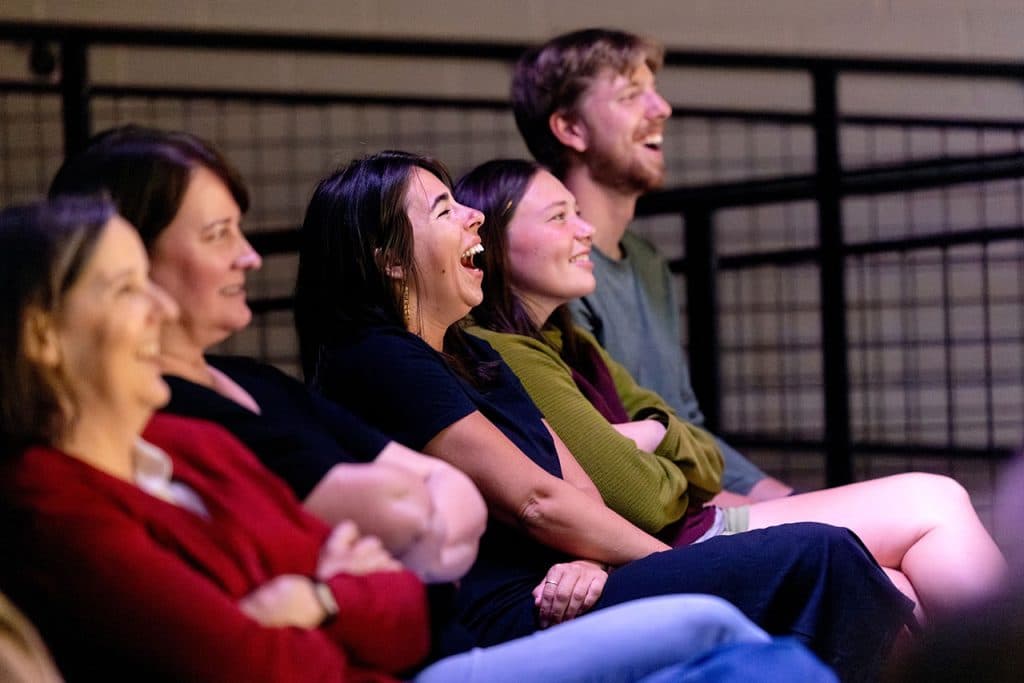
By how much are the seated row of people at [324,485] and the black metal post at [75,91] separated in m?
1.08

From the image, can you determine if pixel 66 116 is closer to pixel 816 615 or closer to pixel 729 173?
pixel 816 615

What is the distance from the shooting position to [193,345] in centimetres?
106

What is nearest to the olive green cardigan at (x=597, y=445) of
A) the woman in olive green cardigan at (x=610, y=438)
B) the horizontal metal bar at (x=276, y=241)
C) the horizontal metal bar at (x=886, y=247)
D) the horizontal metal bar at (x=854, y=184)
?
the woman in olive green cardigan at (x=610, y=438)

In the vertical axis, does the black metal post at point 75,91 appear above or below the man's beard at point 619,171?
above

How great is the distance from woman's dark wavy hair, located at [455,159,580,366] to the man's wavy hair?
54cm

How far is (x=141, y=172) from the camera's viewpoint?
1.05 m

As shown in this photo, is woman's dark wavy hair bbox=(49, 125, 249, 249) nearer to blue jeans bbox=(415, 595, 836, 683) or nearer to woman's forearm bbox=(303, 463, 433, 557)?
woman's forearm bbox=(303, 463, 433, 557)

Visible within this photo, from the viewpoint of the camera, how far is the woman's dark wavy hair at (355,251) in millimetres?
1343

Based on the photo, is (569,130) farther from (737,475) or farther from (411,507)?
(411,507)

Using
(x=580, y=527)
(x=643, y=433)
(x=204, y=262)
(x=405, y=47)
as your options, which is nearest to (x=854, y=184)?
(x=405, y=47)

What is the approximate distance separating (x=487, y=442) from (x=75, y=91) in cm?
128

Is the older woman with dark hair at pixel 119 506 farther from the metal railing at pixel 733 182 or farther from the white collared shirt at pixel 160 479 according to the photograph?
the metal railing at pixel 733 182

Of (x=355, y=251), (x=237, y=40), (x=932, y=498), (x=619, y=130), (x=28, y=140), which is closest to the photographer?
(x=355, y=251)

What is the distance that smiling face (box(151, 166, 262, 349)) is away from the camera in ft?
3.44
